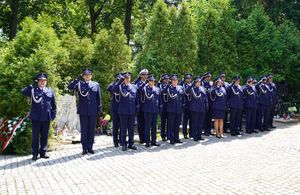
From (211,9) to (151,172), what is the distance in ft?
40.8

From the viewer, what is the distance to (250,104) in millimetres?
13125

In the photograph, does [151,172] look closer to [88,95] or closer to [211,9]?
[88,95]

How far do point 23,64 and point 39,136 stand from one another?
1.78m

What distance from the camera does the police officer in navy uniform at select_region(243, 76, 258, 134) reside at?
13.1 meters

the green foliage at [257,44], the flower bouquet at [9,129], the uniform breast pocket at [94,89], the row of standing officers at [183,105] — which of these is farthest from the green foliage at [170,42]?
the flower bouquet at [9,129]

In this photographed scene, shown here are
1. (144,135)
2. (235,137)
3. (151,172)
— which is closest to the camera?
(151,172)

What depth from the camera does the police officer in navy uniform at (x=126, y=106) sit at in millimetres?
9859

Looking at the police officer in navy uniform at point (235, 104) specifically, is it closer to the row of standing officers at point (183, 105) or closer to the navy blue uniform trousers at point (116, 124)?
the row of standing officers at point (183, 105)

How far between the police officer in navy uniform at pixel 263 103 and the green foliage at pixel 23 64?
24.0ft

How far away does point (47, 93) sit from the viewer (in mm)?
8773

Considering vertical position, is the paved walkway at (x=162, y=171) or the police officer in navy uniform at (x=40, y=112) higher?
the police officer in navy uniform at (x=40, y=112)

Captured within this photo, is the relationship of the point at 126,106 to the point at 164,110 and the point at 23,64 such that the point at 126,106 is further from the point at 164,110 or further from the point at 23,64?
the point at 23,64

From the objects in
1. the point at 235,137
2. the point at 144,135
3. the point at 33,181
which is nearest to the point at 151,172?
the point at 33,181

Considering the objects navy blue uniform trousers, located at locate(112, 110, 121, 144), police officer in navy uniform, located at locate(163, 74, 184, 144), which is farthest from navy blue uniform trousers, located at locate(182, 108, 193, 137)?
navy blue uniform trousers, located at locate(112, 110, 121, 144)
